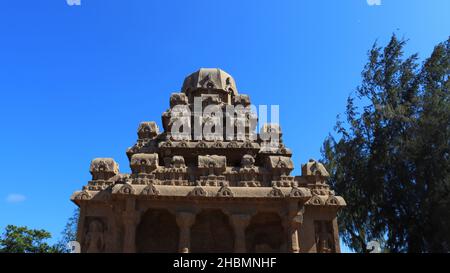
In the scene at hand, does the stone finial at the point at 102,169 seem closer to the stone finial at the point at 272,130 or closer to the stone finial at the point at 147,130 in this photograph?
the stone finial at the point at 147,130

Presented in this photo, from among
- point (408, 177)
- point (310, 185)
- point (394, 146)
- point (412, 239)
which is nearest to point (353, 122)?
point (394, 146)

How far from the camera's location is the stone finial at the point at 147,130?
17.3m

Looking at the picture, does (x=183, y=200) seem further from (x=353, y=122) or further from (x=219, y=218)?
(x=353, y=122)

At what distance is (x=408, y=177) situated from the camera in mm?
24516

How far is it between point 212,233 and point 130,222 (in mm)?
3227

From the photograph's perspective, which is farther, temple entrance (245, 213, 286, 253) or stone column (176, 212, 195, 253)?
temple entrance (245, 213, 286, 253)

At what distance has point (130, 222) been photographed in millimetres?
13523

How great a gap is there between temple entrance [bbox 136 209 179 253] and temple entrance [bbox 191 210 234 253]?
0.78m

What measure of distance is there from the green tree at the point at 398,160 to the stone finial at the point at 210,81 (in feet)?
38.2

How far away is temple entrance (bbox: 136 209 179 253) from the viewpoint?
49.2 ft

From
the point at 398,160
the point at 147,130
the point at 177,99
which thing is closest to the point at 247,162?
the point at 177,99

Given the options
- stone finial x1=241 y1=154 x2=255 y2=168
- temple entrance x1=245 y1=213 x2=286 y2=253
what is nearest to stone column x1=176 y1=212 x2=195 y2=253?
temple entrance x1=245 y1=213 x2=286 y2=253

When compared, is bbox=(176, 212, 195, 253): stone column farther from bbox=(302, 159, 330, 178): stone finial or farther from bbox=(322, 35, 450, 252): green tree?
bbox=(322, 35, 450, 252): green tree
